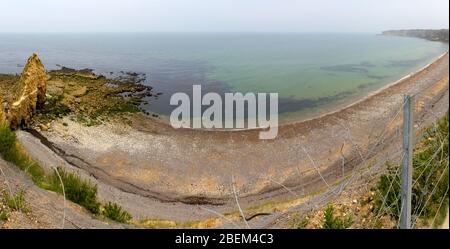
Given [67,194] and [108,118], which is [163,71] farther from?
[67,194]

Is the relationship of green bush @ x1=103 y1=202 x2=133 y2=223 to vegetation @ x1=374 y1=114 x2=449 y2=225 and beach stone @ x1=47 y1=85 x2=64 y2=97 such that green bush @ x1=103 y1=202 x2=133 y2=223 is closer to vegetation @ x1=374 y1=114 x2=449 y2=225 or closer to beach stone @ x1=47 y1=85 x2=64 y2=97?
vegetation @ x1=374 y1=114 x2=449 y2=225

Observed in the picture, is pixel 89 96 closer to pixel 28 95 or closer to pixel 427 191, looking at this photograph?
pixel 28 95

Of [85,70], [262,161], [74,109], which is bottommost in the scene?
[262,161]

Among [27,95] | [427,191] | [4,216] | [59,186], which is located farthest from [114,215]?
[27,95]

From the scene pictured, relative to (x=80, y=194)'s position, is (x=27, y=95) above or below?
above

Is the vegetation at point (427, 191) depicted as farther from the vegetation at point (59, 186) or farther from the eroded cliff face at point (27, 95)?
the eroded cliff face at point (27, 95)
